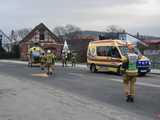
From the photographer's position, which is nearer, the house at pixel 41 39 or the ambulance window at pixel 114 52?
the ambulance window at pixel 114 52

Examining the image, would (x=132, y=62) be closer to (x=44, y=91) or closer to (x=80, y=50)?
(x=44, y=91)

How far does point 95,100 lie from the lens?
1673cm

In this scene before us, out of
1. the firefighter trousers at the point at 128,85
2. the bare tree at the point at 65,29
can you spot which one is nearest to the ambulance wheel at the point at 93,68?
the firefighter trousers at the point at 128,85

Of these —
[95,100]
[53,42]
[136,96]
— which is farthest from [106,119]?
[53,42]

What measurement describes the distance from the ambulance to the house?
60278 millimetres

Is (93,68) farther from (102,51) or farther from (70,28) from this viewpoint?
(70,28)

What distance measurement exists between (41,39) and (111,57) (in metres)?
65.5

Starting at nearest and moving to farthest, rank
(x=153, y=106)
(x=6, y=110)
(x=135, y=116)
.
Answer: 1. (x=135, y=116)
2. (x=6, y=110)
3. (x=153, y=106)

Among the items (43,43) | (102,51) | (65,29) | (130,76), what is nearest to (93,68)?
(102,51)

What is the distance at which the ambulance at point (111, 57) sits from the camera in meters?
30.9

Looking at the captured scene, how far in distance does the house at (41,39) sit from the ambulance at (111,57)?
6028cm

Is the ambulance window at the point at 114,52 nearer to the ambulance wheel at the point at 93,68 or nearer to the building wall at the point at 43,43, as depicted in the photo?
the ambulance wheel at the point at 93,68

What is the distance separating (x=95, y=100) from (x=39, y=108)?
3.06 metres

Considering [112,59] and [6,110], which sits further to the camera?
[112,59]
